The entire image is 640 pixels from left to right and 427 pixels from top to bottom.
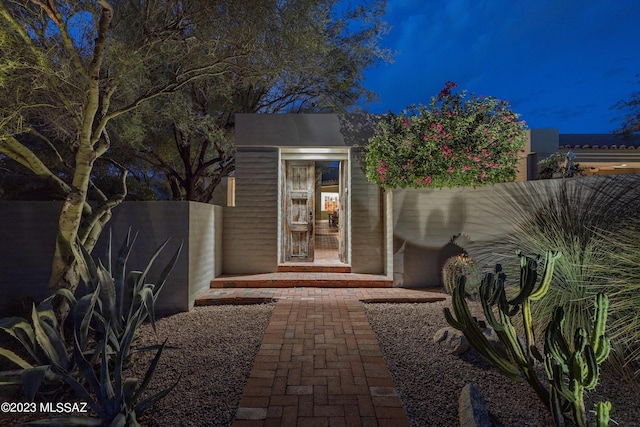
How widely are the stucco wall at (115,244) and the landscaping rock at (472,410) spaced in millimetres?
4132

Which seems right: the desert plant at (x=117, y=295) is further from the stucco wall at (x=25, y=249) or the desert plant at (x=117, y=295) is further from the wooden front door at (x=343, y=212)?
the wooden front door at (x=343, y=212)

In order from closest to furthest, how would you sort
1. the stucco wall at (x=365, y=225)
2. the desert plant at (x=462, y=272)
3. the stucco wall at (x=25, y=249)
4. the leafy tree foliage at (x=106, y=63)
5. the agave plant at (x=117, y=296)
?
the agave plant at (x=117, y=296) < the leafy tree foliage at (x=106, y=63) < the stucco wall at (x=25, y=249) < the desert plant at (x=462, y=272) < the stucco wall at (x=365, y=225)

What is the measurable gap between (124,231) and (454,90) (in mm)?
6401

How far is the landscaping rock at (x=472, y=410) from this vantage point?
214cm

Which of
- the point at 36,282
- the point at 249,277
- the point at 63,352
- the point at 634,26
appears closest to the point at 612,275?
the point at 63,352

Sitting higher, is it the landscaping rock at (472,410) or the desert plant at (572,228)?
the desert plant at (572,228)

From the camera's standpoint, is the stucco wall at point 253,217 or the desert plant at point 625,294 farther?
the stucco wall at point 253,217

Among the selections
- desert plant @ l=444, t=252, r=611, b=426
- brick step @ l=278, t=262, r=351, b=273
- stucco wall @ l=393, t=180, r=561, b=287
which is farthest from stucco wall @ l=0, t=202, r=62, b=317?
stucco wall @ l=393, t=180, r=561, b=287

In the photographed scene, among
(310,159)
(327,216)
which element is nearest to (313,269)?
(310,159)

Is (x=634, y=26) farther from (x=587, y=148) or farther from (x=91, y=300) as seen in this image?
(x=91, y=300)

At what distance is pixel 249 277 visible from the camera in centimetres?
664

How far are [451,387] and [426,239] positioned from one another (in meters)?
3.87

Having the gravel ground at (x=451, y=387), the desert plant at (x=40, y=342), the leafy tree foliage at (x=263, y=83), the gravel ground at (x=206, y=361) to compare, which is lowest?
the gravel ground at (x=206, y=361)

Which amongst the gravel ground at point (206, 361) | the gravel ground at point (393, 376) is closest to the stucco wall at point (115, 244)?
the gravel ground at point (206, 361)
